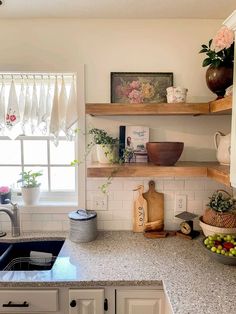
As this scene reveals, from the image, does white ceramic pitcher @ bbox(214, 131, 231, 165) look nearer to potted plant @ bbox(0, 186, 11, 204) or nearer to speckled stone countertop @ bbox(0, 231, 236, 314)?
speckled stone countertop @ bbox(0, 231, 236, 314)

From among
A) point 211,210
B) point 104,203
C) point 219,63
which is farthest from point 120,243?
point 219,63

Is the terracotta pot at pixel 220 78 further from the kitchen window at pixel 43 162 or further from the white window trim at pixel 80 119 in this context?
the kitchen window at pixel 43 162

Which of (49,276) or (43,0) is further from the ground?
(43,0)

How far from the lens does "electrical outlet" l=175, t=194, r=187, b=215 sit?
1848 millimetres

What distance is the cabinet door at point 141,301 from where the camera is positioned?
1297 millimetres

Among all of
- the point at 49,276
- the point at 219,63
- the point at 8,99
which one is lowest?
the point at 49,276

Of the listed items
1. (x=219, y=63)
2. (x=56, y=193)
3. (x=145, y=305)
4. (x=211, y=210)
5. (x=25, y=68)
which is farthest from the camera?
(x=56, y=193)

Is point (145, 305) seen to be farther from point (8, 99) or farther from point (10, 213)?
point (8, 99)

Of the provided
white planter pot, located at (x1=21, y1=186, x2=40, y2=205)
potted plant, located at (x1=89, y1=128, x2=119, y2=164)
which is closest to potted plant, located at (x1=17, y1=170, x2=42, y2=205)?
white planter pot, located at (x1=21, y1=186, x2=40, y2=205)

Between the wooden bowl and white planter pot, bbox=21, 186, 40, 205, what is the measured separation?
907mm

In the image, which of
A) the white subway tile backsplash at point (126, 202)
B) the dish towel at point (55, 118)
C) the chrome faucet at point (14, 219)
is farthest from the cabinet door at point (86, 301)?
the dish towel at point (55, 118)

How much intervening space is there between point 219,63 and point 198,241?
1124mm

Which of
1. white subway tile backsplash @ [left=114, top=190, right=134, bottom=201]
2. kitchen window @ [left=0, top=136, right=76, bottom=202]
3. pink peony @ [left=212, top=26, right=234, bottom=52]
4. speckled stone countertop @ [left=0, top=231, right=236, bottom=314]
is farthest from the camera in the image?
kitchen window @ [left=0, top=136, right=76, bottom=202]

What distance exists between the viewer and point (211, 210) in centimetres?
161
